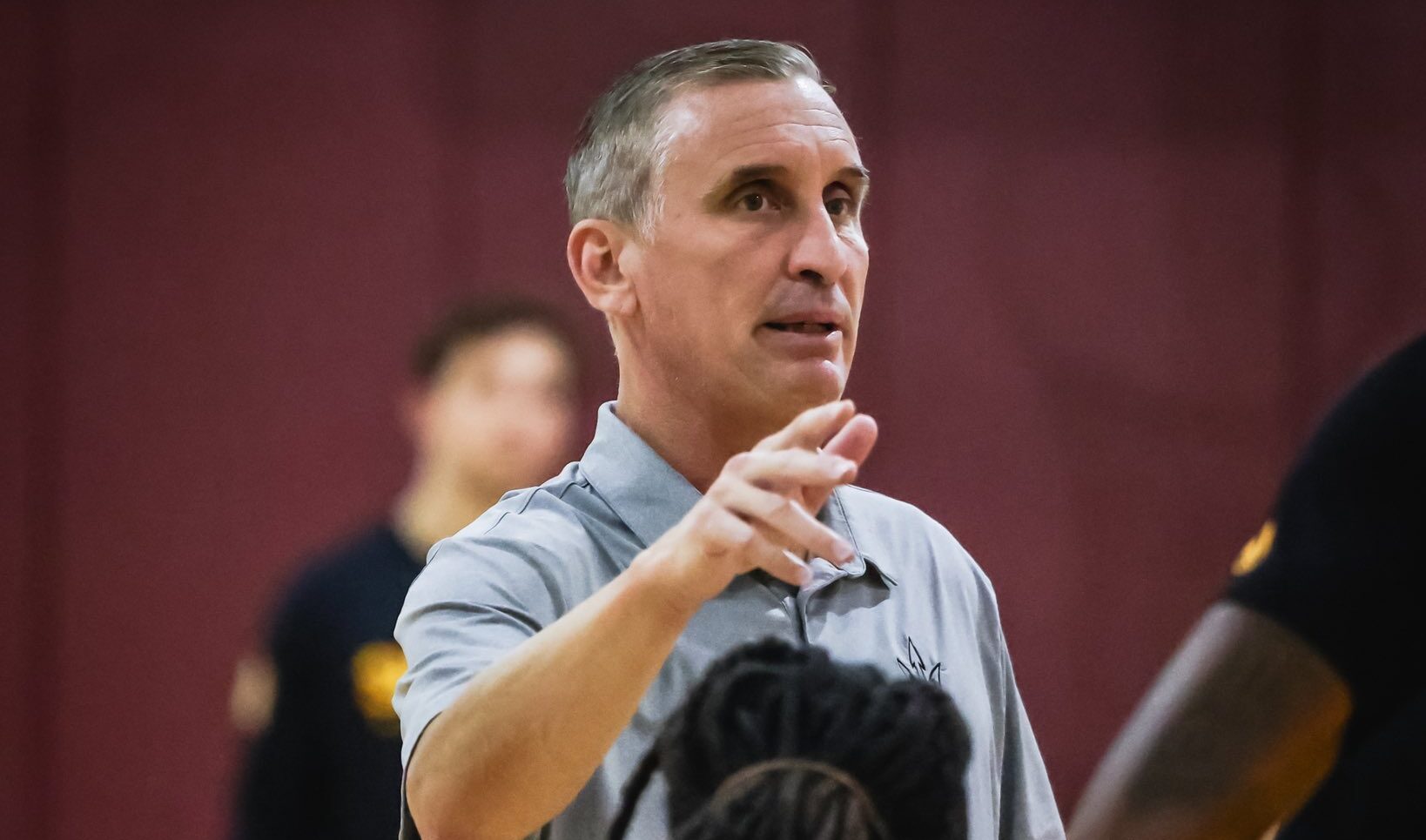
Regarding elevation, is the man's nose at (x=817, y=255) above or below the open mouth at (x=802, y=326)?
above

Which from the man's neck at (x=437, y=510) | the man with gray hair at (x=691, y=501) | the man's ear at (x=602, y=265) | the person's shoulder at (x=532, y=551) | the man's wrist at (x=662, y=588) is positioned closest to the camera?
the man's wrist at (x=662, y=588)

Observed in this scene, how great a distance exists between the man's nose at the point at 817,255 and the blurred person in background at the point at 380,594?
1434 mm

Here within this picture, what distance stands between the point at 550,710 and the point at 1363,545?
55cm

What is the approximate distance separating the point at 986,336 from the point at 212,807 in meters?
1.98

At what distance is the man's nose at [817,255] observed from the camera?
1.33 m

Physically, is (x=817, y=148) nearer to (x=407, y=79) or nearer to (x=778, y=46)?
(x=778, y=46)

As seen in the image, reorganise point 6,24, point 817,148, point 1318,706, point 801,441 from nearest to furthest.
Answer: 1. point 1318,706
2. point 801,441
3. point 817,148
4. point 6,24

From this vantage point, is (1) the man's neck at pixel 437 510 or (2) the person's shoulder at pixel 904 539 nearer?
(2) the person's shoulder at pixel 904 539

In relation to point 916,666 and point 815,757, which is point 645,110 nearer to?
point 916,666

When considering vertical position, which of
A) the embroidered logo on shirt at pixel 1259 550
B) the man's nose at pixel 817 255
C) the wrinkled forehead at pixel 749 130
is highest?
the wrinkled forehead at pixel 749 130

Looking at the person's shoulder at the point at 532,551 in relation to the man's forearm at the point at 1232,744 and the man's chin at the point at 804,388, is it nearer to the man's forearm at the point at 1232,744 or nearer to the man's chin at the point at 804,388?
the man's chin at the point at 804,388

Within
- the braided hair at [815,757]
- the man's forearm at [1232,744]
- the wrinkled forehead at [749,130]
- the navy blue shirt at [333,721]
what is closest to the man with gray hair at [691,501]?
the wrinkled forehead at [749,130]

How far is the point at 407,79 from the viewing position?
131 inches

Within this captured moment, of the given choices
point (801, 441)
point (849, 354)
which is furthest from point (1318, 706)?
point (849, 354)
